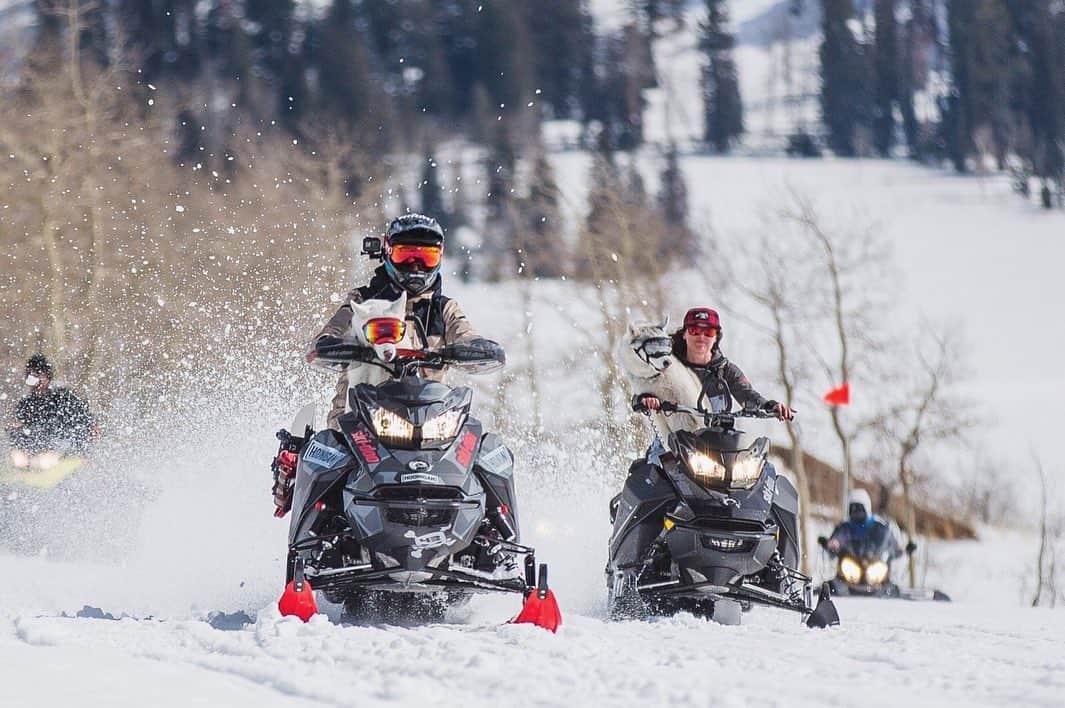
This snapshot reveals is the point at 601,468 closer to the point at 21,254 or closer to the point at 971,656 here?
the point at 971,656

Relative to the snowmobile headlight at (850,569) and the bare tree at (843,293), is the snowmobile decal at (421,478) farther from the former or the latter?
the bare tree at (843,293)

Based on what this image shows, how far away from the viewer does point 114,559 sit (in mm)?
11898

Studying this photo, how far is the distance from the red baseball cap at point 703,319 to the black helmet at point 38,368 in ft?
22.8

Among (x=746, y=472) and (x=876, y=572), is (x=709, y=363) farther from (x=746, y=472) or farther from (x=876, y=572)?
(x=876, y=572)

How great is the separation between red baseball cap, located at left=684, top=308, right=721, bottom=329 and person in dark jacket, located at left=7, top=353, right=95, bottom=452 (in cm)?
632

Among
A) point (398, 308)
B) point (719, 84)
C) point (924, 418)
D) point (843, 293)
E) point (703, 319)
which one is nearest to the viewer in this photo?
point (398, 308)

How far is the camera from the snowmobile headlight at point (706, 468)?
844cm

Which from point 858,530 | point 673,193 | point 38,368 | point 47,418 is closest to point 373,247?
point 47,418

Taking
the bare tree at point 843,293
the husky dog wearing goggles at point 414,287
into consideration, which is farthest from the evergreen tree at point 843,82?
the husky dog wearing goggles at point 414,287

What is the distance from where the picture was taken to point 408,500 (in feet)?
22.4

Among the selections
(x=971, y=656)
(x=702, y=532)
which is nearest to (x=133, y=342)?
(x=702, y=532)

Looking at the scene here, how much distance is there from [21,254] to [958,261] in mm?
71406

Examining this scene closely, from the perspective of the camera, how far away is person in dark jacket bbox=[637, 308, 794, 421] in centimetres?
936

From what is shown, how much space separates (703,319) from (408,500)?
3.17 metres
